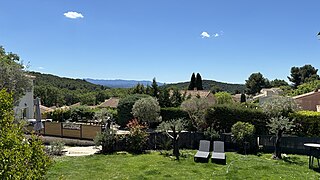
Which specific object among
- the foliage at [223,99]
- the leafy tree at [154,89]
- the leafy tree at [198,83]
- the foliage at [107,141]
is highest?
the leafy tree at [198,83]

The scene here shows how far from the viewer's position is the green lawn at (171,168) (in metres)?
12.0

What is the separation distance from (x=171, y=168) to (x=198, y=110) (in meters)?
10.3

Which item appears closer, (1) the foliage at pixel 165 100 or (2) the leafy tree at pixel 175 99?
(1) the foliage at pixel 165 100

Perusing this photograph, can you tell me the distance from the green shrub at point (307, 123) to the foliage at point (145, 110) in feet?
34.6

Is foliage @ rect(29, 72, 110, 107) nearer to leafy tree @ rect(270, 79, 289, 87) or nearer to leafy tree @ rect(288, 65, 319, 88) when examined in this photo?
leafy tree @ rect(288, 65, 319, 88)

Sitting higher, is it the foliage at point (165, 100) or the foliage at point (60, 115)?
the foliage at point (165, 100)

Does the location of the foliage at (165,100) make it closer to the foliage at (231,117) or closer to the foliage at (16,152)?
the foliage at (231,117)

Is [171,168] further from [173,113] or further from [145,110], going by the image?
[173,113]

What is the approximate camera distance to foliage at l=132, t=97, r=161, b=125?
25.0 m

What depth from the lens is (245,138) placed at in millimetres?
17172

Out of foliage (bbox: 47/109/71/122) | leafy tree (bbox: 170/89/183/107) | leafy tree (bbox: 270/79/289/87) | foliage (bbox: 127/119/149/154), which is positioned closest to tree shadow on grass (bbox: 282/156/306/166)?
foliage (bbox: 127/119/149/154)

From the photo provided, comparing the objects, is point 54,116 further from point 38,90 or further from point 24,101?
point 38,90

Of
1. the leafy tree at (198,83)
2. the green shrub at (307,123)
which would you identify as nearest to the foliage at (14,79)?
the green shrub at (307,123)

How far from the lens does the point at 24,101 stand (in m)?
27.1
